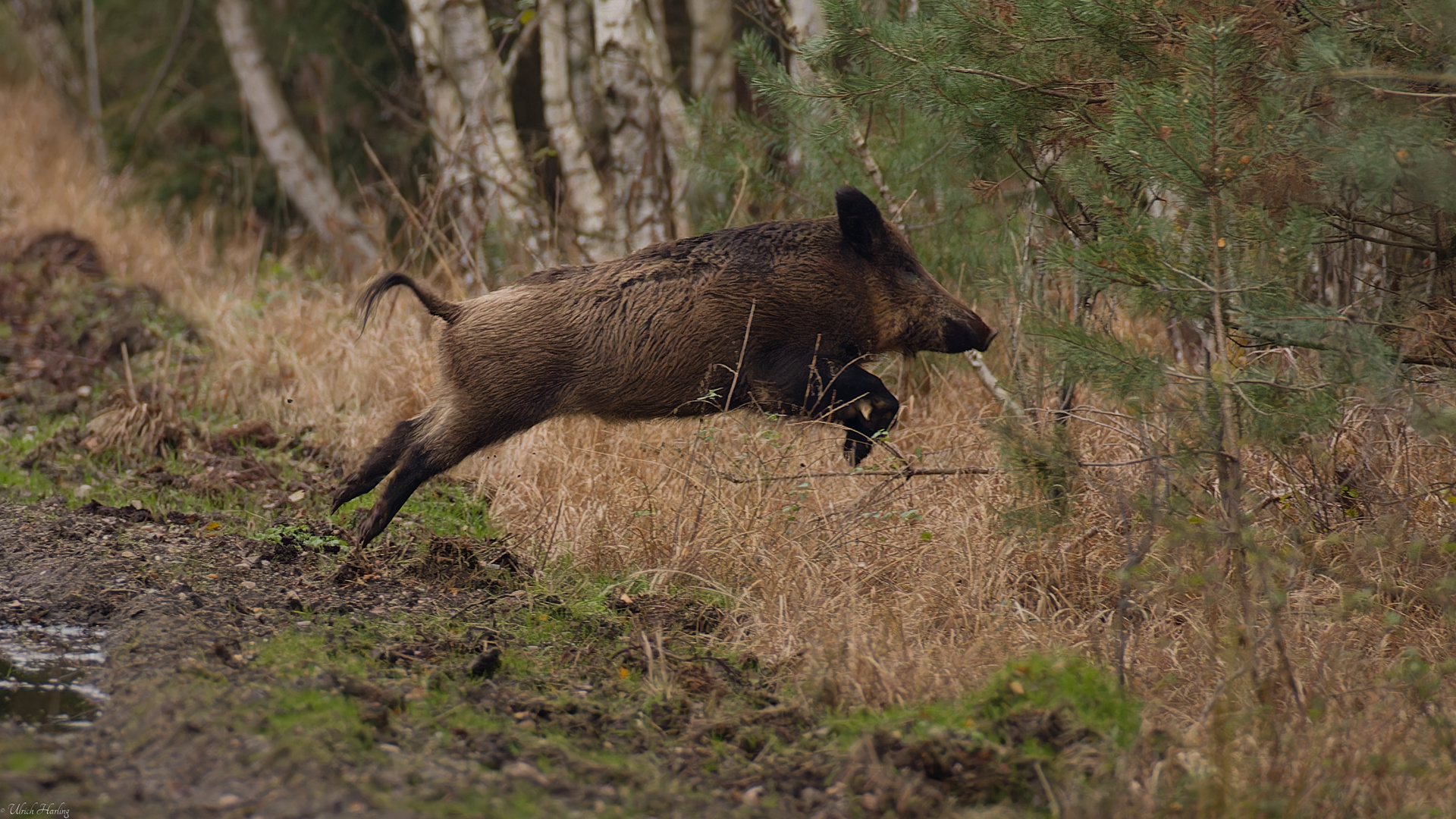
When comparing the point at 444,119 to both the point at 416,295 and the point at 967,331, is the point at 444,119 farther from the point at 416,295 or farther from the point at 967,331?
the point at 967,331

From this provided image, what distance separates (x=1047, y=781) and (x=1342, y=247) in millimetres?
3334

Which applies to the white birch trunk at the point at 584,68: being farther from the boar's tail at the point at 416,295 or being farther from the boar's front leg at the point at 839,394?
the boar's front leg at the point at 839,394

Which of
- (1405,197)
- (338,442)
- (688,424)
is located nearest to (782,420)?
(688,424)

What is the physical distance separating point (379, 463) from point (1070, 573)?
9.57 ft

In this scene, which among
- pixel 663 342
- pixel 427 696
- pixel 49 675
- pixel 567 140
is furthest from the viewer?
pixel 567 140

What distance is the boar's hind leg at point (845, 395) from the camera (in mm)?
5094

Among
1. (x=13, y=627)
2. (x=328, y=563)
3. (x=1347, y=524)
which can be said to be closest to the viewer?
(x=13, y=627)

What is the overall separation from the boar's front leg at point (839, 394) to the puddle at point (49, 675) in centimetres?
266

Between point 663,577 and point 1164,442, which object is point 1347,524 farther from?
point 663,577

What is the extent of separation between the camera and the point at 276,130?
12016 millimetres

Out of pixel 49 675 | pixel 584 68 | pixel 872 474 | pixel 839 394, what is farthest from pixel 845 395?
pixel 584 68

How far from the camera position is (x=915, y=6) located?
606 cm

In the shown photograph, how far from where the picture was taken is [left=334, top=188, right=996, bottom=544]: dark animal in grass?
16.6 feet

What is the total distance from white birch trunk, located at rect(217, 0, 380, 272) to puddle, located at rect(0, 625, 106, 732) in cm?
806
